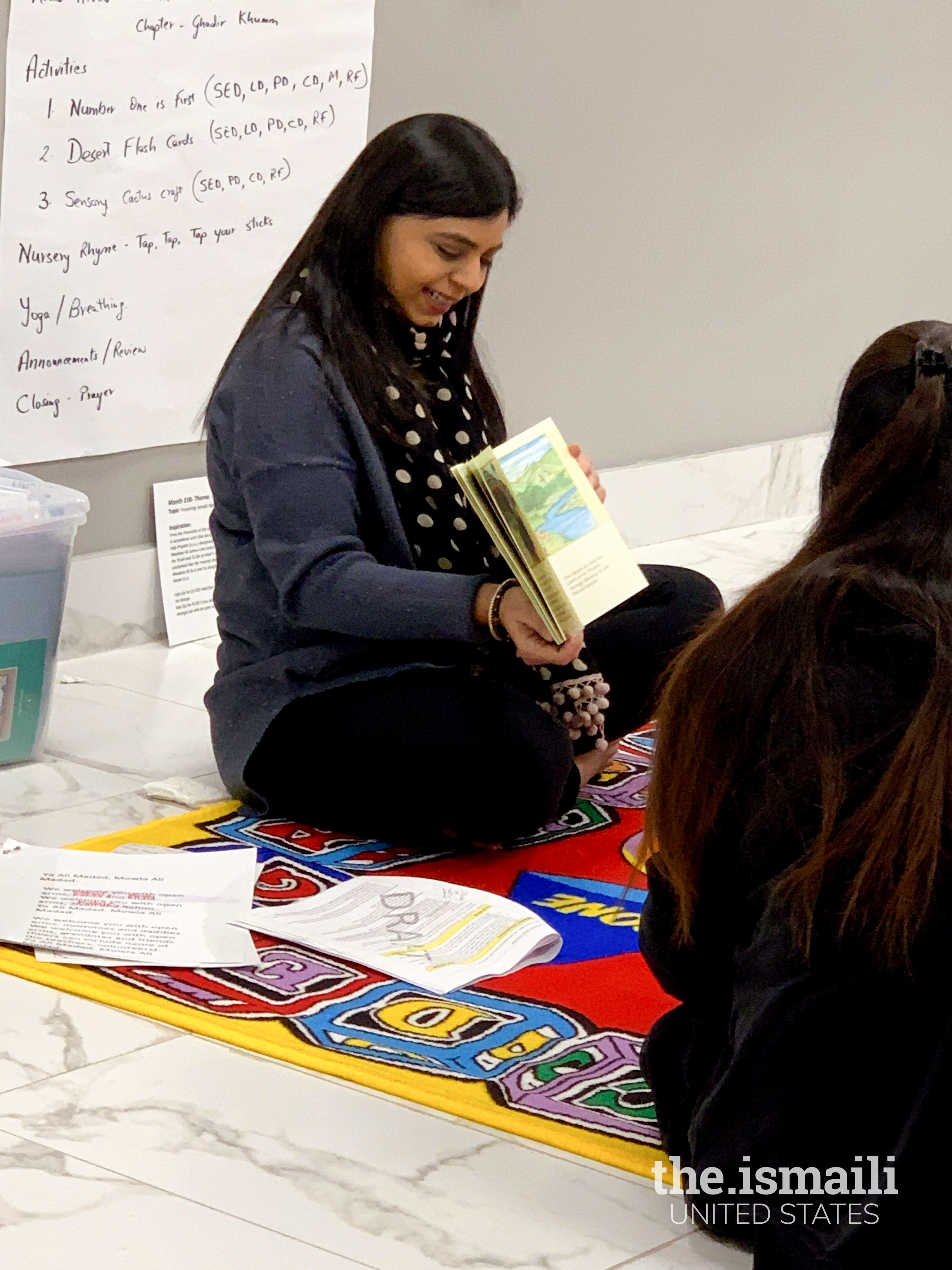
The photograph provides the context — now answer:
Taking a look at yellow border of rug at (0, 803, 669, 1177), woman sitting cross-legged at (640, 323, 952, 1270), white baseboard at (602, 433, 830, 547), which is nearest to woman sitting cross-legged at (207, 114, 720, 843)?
yellow border of rug at (0, 803, 669, 1177)

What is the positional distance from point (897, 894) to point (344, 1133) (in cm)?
52

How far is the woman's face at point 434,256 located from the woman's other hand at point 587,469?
24 cm

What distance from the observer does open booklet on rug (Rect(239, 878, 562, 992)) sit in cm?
167

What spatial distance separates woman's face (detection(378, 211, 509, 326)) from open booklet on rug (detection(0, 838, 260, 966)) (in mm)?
662

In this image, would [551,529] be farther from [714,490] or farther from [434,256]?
[714,490]

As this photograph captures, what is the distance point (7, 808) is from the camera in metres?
2.10

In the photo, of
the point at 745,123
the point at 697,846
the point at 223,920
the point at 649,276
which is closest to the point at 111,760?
the point at 223,920

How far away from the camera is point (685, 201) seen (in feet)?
11.5

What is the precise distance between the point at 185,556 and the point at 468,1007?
53.6 inches

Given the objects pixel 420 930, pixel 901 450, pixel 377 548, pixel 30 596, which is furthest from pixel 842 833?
pixel 30 596

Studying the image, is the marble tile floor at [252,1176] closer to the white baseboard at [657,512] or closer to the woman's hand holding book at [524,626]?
the woman's hand holding book at [524,626]

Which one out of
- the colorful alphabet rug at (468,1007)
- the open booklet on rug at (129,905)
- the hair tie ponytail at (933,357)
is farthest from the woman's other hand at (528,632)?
the hair tie ponytail at (933,357)

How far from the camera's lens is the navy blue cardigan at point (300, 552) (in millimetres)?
1961

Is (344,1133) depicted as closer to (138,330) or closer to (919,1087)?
(919,1087)
